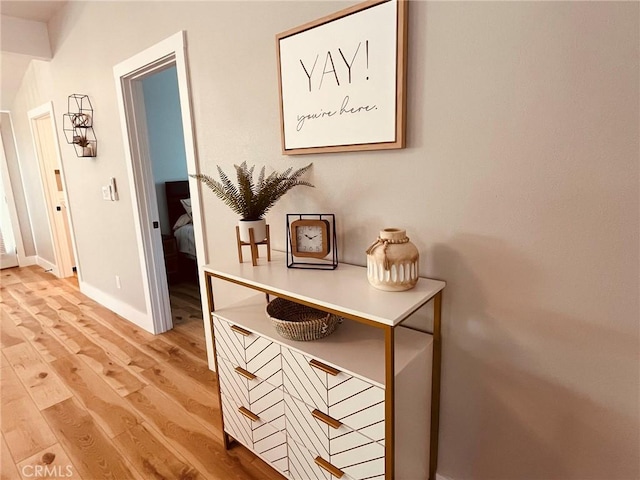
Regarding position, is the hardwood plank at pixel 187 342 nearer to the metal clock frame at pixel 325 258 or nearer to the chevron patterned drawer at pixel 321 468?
the chevron patterned drawer at pixel 321 468

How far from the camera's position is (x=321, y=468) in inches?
50.5

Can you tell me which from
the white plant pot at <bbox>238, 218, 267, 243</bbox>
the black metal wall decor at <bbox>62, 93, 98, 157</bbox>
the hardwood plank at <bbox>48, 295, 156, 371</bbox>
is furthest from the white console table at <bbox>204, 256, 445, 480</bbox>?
the black metal wall decor at <bbox>62, 93, 98, 157</bbox>

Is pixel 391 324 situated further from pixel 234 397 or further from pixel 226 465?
pixel 226 465

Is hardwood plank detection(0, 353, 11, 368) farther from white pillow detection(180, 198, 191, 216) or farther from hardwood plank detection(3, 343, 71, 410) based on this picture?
white pillow detection(180, 198, 191, 216)

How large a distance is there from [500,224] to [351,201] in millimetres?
545

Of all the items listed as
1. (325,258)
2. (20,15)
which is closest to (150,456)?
(325,258)

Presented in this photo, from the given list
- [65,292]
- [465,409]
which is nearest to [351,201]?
[465,409]

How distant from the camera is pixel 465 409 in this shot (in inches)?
51.1

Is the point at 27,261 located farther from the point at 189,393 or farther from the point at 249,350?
the point at 249,350

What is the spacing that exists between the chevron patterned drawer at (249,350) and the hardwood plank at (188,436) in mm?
490

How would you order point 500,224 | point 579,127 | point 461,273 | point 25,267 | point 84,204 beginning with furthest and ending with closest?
point 25,267
point 84,204
point 461,273
point 500,224
point 579,127

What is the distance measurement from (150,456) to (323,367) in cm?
110

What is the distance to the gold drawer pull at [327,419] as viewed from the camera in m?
1.18

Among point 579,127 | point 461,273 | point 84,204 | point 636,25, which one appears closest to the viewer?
point 636,25
